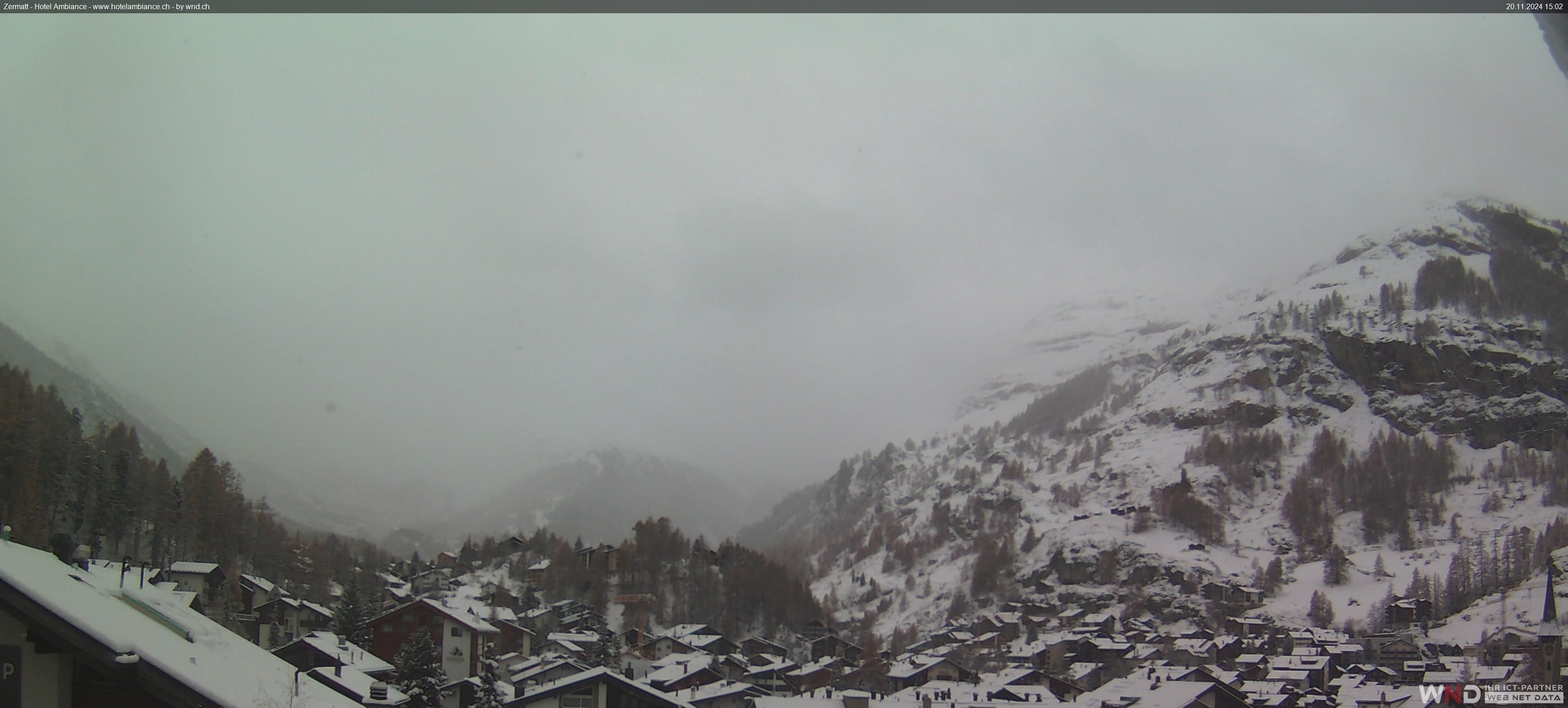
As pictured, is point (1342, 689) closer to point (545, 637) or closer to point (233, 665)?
point (545, 637)

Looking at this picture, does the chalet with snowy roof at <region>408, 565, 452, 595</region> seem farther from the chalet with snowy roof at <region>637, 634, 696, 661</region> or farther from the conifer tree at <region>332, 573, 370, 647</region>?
the conifer tree at <region>332, 573, 370, 647</region>

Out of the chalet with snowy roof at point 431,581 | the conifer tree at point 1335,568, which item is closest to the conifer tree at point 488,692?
the chalet with snowy roof at point 431,581

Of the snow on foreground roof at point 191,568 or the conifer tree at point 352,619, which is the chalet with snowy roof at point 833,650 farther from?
the snow on foreground roof at point 191,568

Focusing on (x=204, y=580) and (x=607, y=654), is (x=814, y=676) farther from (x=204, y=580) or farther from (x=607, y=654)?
(x=204, y=580)

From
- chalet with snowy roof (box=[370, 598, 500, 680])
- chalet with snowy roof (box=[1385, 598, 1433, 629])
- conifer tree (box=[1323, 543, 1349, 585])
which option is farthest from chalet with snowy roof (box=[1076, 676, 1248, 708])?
conifer tree (box=[1323, 543, 1349, 585])

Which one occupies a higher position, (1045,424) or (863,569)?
(1045,424)

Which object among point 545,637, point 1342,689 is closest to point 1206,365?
point 1342,689
